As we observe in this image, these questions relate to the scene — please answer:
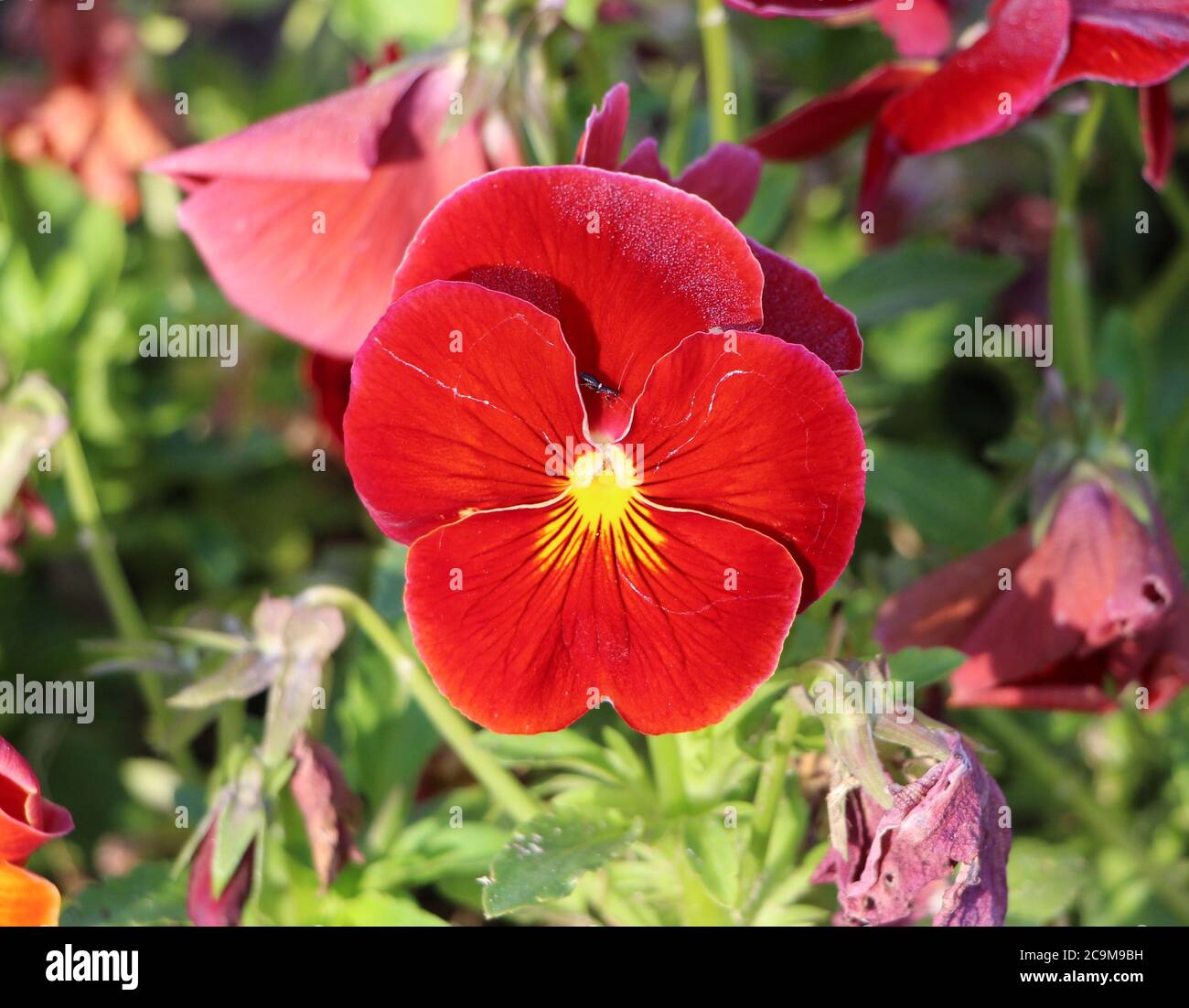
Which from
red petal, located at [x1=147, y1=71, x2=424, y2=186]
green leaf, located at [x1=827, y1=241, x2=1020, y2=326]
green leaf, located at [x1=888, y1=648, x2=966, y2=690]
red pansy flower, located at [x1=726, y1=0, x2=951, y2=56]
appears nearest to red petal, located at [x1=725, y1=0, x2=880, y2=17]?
red pansy flower, located at [x1=726, y1=0, x2=951, y2=56]

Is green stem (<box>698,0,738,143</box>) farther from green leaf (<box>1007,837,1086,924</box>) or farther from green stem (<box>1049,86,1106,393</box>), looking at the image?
green leaf (<box>1007,837,1086,924</box>)

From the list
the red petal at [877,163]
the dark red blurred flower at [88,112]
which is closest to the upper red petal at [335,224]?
the red petal at [877,163]

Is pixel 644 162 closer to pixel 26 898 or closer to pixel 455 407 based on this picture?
pixel 455 407

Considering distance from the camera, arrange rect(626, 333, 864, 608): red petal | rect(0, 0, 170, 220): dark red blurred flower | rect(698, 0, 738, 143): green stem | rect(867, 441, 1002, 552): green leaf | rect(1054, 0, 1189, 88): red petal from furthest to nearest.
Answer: rect(0, 0, 170, 220): dark red blurred flower, rect(867, 441, 1002, 552): green leaf, rect(698, 0, 738, 143): green stem, rect(1054, 0, 1189, 88): red petal, rect(626, 333, 864, 608): red petal

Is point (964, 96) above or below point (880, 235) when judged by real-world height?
below

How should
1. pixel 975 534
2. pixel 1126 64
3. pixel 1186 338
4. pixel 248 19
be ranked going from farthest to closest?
pixel 248 19
pixel 1186 338
pixel 975 534
pixel 1126 64

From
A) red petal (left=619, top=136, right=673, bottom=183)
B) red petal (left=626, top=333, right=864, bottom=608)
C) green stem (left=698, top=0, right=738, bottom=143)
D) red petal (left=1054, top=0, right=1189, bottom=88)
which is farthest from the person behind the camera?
green stem (left=698, top=0, right=738, bottom=143)
